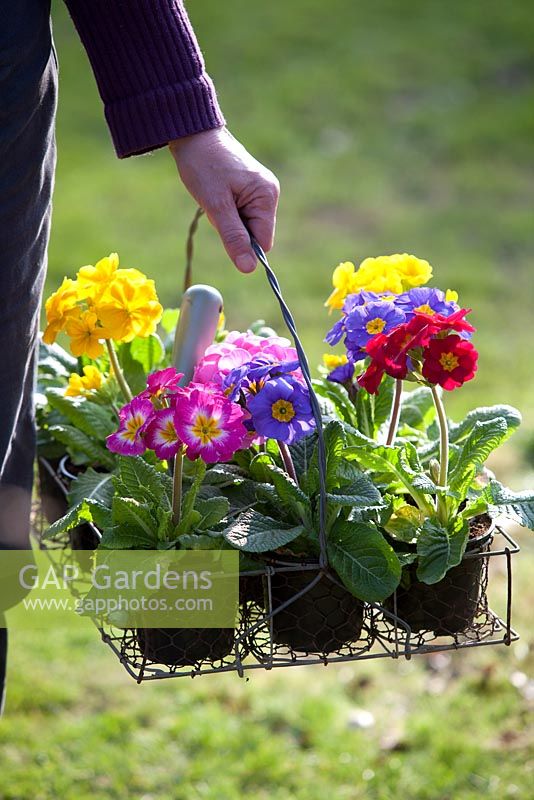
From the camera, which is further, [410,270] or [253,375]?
[410,270]

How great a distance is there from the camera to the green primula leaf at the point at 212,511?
1324mm

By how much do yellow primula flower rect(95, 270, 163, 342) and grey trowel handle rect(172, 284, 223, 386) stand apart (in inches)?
2.4

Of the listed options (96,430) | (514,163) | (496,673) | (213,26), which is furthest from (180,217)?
(96,430)

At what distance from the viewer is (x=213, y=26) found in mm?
8578

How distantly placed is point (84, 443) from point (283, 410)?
18.7 inches

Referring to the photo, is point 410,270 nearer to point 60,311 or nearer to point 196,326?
point 196,326

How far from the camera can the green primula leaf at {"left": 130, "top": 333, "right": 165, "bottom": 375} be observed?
5.69 feet

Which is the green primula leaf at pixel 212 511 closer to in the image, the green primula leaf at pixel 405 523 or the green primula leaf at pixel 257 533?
the green primula leaf at pixel 257 533

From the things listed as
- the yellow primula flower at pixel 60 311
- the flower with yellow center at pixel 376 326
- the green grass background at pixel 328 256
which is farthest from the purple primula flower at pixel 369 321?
the green grass background at pixel 328 256

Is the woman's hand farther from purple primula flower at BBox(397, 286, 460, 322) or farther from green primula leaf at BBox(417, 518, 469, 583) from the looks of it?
green primula leaf at BBox(417, 518, 469, 583)

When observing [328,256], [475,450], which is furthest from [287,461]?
[328,256]

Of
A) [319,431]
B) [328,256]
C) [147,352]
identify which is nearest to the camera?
[319,431]

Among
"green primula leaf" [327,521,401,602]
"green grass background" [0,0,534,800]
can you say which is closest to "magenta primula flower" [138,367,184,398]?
Result: "green primula leaf" [327,521,401,602]

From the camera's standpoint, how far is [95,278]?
1473 mm
